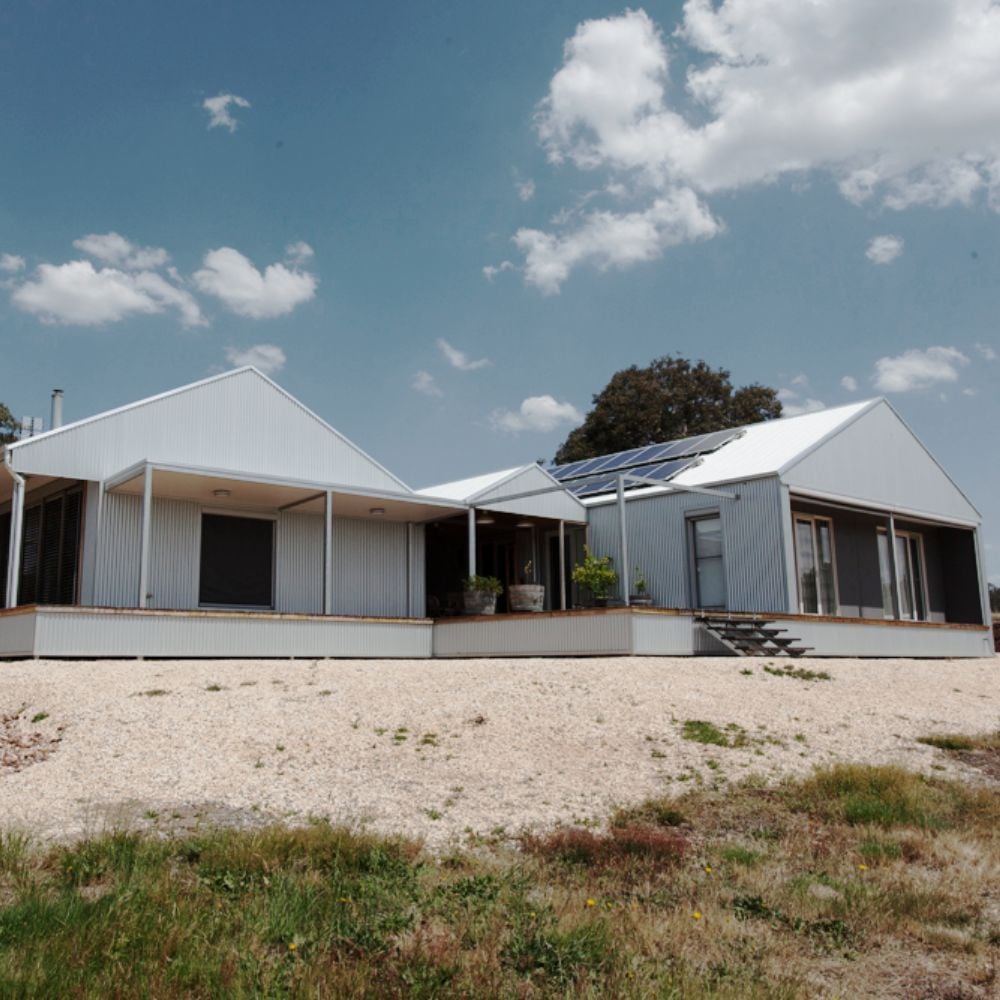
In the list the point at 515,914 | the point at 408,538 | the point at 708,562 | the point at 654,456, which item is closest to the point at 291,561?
the point at 408,538

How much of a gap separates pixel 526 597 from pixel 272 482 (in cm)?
520

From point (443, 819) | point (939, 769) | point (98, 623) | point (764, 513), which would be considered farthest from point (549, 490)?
point (443, 819)

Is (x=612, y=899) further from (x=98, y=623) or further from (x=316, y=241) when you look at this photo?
(x=316, y=241)

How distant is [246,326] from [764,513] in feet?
40.3

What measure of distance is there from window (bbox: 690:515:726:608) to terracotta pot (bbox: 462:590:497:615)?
167 inches

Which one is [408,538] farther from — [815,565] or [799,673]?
[799,673]

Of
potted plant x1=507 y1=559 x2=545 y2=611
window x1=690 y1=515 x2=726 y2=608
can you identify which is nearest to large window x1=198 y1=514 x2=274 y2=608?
potted plant x1=507 y1=559 x2=545 y2=611

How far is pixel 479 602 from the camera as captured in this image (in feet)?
60.9

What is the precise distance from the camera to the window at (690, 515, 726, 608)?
19828mm

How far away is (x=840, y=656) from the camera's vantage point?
18.7 meters

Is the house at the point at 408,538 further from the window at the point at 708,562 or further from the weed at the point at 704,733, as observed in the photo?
the weed at the point at 704,733

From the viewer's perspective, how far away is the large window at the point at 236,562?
1785cm

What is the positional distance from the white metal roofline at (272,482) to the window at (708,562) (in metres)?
4.73

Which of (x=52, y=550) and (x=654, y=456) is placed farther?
(x=654, y=456)
